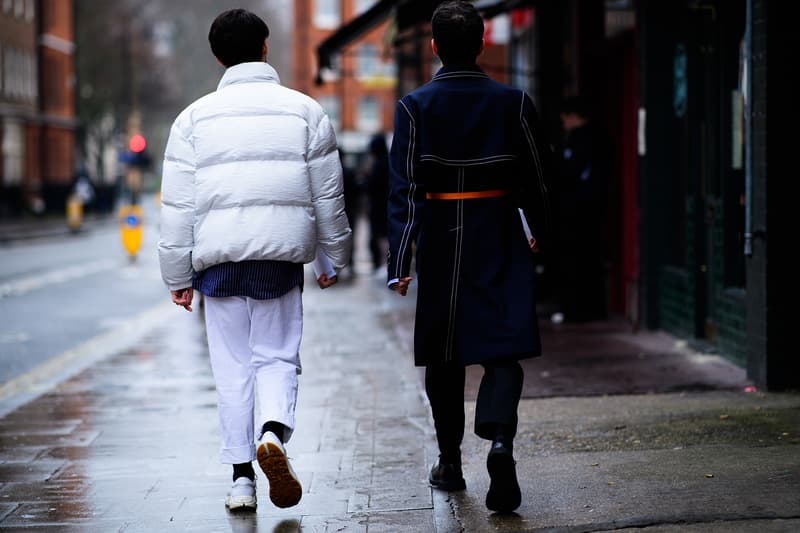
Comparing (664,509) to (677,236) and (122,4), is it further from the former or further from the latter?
(122,4)

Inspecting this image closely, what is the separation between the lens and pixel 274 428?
5.08 meters

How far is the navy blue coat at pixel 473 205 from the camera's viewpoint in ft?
16.5

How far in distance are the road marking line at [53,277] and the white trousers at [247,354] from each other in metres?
12.8

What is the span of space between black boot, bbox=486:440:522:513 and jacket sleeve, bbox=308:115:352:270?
3.27ft

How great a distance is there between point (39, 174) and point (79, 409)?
172 feet

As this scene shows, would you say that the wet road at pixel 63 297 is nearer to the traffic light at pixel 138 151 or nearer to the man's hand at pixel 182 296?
the man's hand at pixel 182 296

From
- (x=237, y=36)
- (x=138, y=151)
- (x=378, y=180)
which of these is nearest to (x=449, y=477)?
(x=237, y=36)

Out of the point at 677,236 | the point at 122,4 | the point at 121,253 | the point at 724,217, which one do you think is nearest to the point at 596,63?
the point at 677,236

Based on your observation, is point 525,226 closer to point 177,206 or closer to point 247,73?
point 247,73

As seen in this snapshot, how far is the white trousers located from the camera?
521 centimetres

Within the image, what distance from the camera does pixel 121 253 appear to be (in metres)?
28.4

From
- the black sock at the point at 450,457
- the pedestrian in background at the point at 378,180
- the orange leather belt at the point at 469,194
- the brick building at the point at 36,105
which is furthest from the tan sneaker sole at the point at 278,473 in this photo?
the brick building at the point at 36,105

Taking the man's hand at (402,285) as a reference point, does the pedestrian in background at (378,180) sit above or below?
above

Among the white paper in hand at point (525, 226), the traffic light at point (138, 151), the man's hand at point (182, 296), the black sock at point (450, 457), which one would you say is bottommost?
the black sock at point (450, 457)
